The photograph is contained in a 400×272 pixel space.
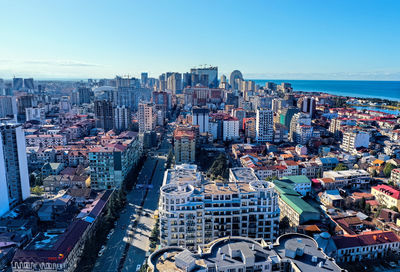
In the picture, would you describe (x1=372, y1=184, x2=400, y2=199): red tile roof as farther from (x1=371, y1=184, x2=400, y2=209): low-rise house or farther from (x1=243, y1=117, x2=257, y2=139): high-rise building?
(x1=243, y1=117, x2=257, y2=139): high-rise building

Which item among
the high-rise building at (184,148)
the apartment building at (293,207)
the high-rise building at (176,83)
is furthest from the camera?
the high-rise building at (176,83)

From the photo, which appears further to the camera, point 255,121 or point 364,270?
point 255,121

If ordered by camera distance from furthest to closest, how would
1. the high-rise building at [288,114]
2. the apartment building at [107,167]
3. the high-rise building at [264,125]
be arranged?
the high-rise building at [288,114]
the high-rise building at [264,125]
the apartment building at [107,167]

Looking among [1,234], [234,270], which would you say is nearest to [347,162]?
[234,270]

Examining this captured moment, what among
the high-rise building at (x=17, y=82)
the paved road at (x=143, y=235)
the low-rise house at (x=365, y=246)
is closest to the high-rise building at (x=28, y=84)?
the high-rise building at (x=17, y=82)

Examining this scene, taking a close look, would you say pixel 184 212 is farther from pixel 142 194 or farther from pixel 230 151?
pixel 230 151

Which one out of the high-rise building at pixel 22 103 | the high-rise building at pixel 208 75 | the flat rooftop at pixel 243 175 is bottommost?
the flat rooftop at pixel 243 175

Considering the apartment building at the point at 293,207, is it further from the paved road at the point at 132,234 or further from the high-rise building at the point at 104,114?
the high-rise building at the point at 104,114

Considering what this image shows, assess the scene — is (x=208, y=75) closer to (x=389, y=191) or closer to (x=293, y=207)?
(x=389, y=191)
